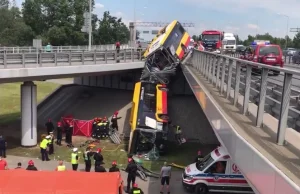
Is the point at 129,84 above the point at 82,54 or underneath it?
underneath

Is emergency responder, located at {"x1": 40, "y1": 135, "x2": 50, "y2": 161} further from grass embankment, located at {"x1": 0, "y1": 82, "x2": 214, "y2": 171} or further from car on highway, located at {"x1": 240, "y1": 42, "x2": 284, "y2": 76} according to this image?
car on highway, located at {"x1": 240, "y1": 42, "x2": 284, "y2": 76}

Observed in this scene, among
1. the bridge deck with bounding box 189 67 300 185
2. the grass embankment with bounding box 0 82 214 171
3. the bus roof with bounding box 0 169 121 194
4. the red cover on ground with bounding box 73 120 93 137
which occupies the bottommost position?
the grass embankment with bounding box 0 82 214 171

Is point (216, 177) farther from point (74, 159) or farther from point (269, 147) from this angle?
point (269, 147)

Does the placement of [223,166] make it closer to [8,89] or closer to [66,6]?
[8,89]

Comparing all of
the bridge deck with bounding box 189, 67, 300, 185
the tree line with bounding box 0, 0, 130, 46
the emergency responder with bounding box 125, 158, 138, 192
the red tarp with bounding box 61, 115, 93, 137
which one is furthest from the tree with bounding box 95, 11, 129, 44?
the bridge deck with bounding box 189, 67, 300, 185

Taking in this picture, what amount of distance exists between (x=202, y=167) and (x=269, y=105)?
863 centimetres

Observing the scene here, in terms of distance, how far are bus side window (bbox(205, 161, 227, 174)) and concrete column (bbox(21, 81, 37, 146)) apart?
12224 millimetres

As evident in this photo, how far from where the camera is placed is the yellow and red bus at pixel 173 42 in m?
26.2

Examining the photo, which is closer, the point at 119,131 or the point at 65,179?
the point at 65,179

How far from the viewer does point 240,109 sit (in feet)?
25.9

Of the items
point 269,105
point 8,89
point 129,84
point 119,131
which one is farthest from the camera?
point 8,89

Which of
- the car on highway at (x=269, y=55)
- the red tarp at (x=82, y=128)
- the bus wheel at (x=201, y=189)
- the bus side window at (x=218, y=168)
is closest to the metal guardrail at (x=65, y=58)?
the red tarp at (x=82, y=128)

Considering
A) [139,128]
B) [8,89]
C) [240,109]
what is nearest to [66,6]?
[8,89]

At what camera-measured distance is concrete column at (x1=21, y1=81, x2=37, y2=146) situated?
2275 centimetres
